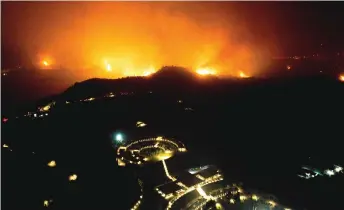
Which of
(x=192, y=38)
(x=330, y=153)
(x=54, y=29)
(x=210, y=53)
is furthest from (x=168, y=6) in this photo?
(x=330, y=153)

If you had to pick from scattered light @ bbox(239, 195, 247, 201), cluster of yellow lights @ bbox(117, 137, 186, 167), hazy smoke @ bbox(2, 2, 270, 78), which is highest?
hazy smoke @ bbox(2, 2, 270, 78)

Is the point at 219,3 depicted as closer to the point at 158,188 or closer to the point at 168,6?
the point at 168,6

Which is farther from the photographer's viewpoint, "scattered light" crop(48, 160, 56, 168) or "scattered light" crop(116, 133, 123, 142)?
"scattered light" crop(116, 133, 123, 142)

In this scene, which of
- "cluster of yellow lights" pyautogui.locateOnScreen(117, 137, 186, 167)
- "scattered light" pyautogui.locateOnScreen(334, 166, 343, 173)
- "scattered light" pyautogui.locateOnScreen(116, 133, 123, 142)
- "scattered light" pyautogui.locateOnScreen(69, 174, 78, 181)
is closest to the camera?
"scattered light" pyautogui.locateOnScreen(334, 166, 343, 173)

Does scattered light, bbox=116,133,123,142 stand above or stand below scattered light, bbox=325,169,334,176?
above

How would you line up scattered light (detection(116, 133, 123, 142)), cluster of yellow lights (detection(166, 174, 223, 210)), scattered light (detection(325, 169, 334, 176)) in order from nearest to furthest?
1. cluster of yellow lights (detection(166, 174, 223, 210))
2. scattered light (detection(325, 169, 334, 176))
3. scattered light (detection(116, 133, 123, 142))

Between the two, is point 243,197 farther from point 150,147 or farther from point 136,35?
point 136,35

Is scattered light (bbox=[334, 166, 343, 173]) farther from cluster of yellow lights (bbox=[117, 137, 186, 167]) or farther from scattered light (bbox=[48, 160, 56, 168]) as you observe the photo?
scattered light (bbox=[48, 160, 56, 168])

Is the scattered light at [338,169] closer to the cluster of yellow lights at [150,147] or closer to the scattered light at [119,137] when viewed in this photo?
the cluster of yellow lights at [150,147]

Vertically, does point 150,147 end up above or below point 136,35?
below

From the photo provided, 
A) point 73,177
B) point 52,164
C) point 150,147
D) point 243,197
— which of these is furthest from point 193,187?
point 52,164

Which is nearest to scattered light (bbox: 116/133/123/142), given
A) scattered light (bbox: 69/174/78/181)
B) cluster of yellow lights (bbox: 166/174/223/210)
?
scattered light (bbox: 69/174/78/181)
